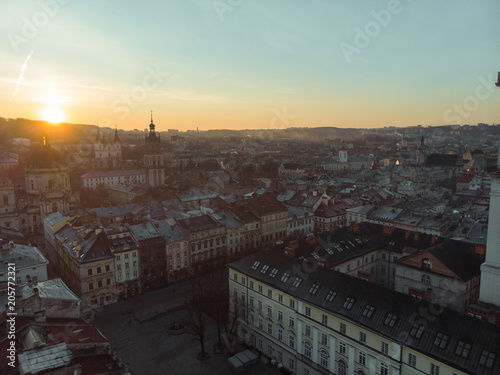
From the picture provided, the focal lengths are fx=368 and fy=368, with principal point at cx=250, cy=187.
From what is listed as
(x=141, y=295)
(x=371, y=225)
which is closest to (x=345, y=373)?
(x=371, y=225)

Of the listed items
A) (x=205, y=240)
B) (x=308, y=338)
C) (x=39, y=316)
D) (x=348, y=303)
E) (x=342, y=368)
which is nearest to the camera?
(x=39, y=316)

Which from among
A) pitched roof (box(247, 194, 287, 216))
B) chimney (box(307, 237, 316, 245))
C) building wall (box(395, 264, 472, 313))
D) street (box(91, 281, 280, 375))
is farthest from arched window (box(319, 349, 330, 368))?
pitched roof (box(247, 194, 287, 216))

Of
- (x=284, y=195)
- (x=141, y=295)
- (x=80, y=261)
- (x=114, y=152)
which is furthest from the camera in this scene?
(x=114, y=152)

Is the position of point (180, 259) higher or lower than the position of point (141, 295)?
higher

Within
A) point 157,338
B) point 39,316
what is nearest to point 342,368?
point 157,338

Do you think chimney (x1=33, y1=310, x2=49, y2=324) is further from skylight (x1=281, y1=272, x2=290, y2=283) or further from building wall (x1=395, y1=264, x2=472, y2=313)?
building wall (x1=395, y1=264, x2=472, y2=313)

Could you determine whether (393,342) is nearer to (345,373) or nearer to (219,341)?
(345,373)

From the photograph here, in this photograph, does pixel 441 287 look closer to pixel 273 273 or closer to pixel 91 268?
pixel 273 273
